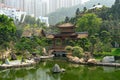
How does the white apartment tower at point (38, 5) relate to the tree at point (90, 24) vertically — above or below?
above

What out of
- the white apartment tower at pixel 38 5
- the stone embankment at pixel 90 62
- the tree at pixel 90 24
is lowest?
the stone embankment at pixel 90 62

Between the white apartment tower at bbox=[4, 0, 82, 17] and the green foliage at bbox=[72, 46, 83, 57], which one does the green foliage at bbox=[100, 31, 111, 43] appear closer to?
the green foliage at bbox=[72, 46, 83, 57]

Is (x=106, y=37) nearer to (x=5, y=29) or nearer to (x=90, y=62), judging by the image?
(x=90, y=62)

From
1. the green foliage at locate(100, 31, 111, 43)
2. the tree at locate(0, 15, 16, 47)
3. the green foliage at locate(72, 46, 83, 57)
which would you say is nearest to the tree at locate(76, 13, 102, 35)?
the green foliage at locate(100, 31, 111, 43)

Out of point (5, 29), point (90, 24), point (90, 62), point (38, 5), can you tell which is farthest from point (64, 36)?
point (38, 5)

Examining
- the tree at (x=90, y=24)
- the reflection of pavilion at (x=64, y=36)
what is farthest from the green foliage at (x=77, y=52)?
the tree at (x=90, y=24)

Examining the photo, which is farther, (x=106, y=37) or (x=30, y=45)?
(x=106, y=37)

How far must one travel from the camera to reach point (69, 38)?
114 ft

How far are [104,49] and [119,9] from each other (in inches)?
808

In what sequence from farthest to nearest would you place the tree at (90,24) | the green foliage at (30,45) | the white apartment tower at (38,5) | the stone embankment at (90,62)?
the white apartment tower at (38,5) → the tree at (90,24) → the green foliage at (30,45) → the stone embankment at (90,62)

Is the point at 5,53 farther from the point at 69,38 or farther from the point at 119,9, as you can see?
the point at 119,9

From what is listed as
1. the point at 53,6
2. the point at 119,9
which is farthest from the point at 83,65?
the point at 53,6

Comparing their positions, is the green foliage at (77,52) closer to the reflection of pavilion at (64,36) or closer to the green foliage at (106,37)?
the green foliage at (106,37)

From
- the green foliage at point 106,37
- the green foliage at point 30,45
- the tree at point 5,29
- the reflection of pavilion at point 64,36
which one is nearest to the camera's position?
the green foliage at point 30,45
